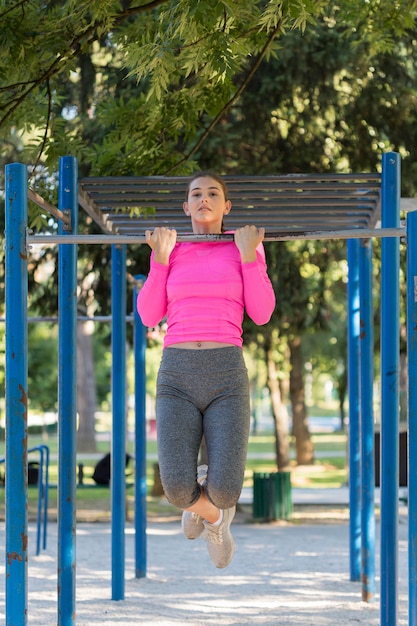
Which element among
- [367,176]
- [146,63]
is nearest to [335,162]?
[367,176]

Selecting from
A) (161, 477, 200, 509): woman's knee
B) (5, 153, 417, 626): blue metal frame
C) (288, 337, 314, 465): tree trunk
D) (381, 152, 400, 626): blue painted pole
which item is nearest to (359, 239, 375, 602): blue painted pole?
(5, 153, 417, 626): blue metal frame

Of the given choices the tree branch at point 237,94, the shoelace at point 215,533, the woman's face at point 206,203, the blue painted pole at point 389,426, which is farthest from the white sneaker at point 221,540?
the tree branch at point 237,94

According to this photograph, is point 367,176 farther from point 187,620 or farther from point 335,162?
point 335,162

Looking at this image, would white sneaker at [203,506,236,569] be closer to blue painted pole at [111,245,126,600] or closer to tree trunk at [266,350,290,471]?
blue painted pole at [111,245,126,600]

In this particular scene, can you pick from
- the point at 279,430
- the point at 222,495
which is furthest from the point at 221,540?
the point at 279,430

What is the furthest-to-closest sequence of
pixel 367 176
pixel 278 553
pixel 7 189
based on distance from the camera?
pixel 278 553
pixel 367 176
pixel 7 189

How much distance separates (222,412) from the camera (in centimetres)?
427

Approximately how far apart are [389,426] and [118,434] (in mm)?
2550

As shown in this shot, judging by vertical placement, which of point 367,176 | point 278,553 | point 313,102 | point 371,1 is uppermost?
point 313,102

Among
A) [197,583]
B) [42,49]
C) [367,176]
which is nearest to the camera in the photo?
[42,49]

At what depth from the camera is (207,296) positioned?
14.4ft

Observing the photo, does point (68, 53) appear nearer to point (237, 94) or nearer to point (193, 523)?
point (237, 94)

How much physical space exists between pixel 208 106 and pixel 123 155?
2.36 ft

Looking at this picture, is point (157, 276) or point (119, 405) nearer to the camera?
point (157, 276)
